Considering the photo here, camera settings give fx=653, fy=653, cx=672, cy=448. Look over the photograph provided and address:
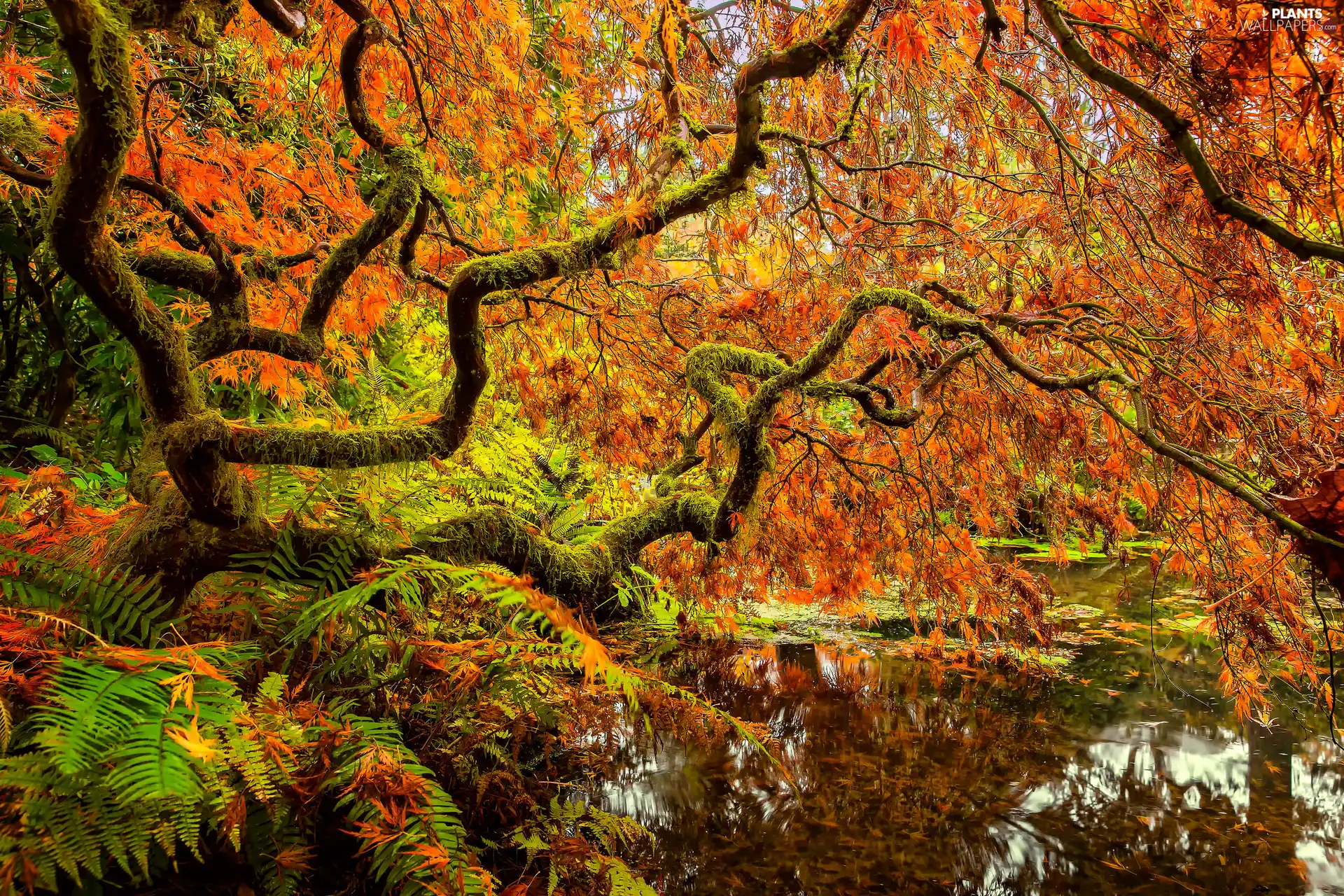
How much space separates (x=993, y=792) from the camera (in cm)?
345

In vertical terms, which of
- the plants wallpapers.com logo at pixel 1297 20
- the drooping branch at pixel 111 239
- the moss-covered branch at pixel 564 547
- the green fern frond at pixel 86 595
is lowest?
the green fern frond at pixel 86 595

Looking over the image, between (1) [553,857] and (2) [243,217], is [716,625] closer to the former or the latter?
(1) [553,857]

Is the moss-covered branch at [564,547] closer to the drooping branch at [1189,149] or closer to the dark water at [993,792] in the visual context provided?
the dark water at [993,792]

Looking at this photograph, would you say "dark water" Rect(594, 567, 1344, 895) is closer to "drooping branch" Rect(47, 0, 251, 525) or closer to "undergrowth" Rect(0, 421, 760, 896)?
"undergrowth" Rect(0, 421, 760, 896)

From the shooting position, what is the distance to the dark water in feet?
9.27

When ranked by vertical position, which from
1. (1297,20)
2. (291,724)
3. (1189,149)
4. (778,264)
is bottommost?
(291,724)

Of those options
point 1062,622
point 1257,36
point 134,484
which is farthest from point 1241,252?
point 1062,622

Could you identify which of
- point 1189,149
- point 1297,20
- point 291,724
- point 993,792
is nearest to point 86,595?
point 291,724

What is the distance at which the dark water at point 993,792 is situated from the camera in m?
2.82

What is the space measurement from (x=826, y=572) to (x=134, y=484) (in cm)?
298

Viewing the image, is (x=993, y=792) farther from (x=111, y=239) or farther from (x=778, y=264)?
(x=111, y=239)

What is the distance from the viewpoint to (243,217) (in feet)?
9.89

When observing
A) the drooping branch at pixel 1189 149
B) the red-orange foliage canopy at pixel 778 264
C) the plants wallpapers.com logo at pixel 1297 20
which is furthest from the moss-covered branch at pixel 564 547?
the plants wallpapers.com logo at pixel 1297 20

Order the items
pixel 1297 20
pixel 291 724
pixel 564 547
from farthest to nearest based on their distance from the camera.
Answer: pixel 564 547, pixel 291 724, pixel 1297 20
